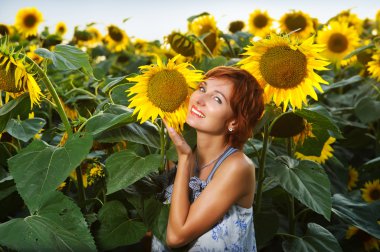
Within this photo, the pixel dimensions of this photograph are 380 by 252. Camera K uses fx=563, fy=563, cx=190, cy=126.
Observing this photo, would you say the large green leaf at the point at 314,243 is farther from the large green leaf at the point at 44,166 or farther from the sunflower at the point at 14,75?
the sunflower at the point at 14,75

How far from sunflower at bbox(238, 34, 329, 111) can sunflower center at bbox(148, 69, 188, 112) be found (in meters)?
0.20

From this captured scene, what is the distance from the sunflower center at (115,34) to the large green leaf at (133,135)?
1.99m

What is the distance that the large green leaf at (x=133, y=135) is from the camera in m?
1.10

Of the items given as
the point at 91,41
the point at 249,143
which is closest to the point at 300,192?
the point at 249,143

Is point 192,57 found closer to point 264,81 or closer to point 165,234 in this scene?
point 264,81

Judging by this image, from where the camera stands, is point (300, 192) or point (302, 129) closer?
point (300, 192)

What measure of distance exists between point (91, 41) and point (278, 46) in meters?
2.31

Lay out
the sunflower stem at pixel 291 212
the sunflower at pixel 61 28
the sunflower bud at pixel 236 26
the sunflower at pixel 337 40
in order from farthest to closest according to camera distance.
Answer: the sunflower at pixel 61 28 → the sunflower bud at pixel 236 26 → the sunflower at pixel 337 40 → the sunflower stem at pixel 291 212

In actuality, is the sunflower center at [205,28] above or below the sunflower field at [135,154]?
below

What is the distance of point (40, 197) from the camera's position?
95 centimetres

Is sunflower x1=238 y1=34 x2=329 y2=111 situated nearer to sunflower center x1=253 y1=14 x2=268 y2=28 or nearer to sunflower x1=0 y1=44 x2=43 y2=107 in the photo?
sunflower x1=0 y1=44 x2=43 y2=107

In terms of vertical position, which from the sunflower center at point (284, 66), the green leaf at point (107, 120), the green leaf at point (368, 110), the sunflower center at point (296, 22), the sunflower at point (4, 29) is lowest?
the sunflower at point (4, 29)

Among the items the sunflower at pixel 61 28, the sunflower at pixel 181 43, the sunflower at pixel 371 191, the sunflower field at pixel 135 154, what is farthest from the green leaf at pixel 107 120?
the sunflower at pixel 61 28

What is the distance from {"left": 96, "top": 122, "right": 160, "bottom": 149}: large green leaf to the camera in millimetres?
1103
